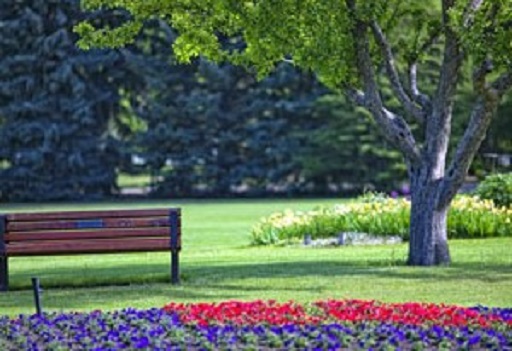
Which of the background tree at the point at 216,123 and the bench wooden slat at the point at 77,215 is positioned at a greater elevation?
the background tree at the point at 216,123

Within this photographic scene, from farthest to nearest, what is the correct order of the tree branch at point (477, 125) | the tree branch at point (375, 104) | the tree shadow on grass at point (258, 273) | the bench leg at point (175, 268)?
the tree branch at point (375, 104)
the tree branch at point (477, 125)
the tree shadow on grass at point (258, 273)
the bench leg at point (175, 268)

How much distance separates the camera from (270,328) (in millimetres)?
9742

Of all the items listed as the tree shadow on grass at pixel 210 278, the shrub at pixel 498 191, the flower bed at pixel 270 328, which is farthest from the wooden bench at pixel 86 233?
the shrub at pixel 498 191

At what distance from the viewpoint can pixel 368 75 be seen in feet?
50.4

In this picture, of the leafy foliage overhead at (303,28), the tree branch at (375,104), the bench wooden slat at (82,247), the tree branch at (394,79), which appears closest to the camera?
the bench wooden slat at (82,247)

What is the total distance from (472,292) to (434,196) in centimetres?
270

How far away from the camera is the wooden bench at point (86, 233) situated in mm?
13641

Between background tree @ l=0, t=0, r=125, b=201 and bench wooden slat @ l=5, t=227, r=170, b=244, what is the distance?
29637 mm

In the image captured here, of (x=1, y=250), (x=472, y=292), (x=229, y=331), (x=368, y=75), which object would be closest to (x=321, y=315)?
(x=229, y=331)

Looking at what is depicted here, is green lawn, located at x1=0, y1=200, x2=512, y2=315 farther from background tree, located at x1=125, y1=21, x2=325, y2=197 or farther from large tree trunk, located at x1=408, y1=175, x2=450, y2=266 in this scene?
background tree, located at x1=125, y1=21, x2=325, y2=197

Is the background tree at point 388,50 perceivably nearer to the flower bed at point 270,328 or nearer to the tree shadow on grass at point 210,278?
the tree shadow on grass at point 210,278

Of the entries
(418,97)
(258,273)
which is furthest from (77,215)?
(418,97)

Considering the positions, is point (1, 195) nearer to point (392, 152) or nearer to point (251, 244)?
point (392, 152)

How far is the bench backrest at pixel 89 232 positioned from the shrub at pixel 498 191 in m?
10.9
